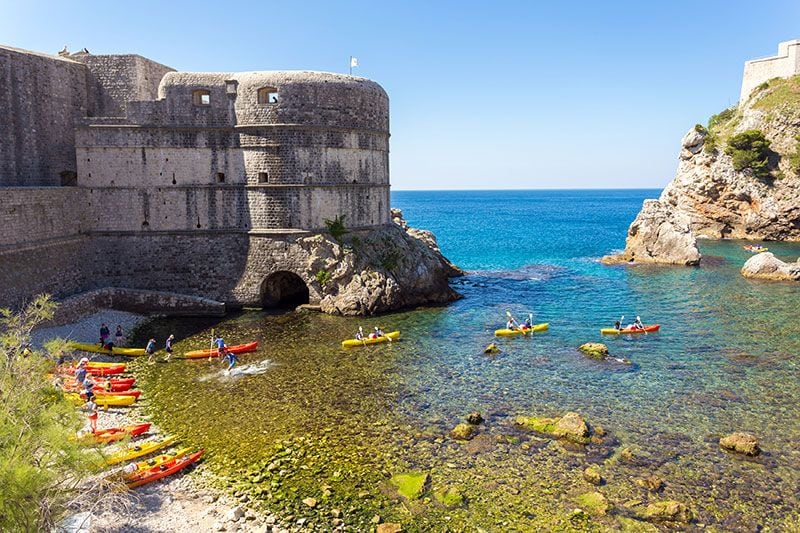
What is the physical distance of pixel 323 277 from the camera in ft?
103

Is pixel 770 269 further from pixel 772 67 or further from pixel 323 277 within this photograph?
pixel 772 67

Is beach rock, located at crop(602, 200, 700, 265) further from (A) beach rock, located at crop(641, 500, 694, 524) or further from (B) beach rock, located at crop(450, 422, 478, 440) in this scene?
(A) beach rock, located at crop(641, 500, 694, 524)

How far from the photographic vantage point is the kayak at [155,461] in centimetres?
1392

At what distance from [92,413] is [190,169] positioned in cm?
1717

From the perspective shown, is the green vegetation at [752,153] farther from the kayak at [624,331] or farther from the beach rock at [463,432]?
the beach rock at [463,432]

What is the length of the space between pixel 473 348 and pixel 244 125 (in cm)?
1748

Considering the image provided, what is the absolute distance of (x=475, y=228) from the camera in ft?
337

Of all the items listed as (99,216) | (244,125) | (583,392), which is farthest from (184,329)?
(583,392)

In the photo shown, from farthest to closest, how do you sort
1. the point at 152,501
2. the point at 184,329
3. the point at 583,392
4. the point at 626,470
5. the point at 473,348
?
the point at 184,329 < the point at 473,348 < the point at 583,392 < the point at 626,470 < the point at 152,501

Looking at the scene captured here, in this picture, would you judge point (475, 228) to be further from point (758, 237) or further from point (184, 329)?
point (184, 329)

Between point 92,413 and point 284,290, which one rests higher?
point 284,290

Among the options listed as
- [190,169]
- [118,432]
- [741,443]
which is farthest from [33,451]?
[190,169]

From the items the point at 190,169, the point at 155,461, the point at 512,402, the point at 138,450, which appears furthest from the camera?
the point at 190,169

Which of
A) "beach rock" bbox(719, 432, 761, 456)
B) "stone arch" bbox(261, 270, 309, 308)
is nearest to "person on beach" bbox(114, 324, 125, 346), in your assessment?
"stone arch" bbox(261, 270, 309, 308)
